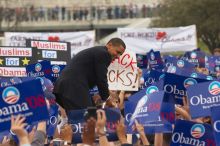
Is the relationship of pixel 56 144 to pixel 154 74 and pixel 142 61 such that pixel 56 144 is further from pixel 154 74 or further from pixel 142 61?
pixel 142 61

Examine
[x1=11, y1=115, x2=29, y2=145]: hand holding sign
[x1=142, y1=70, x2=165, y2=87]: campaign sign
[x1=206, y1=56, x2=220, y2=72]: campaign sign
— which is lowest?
[x1=11, y1=115, x2=29, y2=145]: hand holding sign

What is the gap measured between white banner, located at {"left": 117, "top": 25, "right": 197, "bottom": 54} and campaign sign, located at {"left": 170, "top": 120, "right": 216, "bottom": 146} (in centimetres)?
1800

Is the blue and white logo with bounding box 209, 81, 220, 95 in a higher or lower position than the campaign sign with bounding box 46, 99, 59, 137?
higher

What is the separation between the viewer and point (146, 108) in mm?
7266

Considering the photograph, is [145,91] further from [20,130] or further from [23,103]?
[20,130]

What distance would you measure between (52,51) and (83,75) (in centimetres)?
632

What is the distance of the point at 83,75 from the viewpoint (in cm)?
939

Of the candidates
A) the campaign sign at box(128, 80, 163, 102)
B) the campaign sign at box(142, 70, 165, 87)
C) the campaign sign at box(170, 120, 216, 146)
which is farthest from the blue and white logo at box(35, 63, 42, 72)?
the campaign sign at box(170, 120, 216, 146)

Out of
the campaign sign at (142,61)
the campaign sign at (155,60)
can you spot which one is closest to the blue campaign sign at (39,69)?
the campaign sign at (155,60)

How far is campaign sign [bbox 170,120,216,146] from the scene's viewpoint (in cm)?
701

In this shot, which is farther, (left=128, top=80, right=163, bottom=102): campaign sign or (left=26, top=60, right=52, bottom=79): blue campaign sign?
(left=26, top=60, right=52, bottom=79): blue campaign sign

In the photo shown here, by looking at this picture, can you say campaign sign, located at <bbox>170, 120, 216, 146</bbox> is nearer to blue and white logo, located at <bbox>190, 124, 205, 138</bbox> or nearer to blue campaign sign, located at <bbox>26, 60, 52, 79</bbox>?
blue and white logo, located at <bbox>190, 124, 205, 138</bbox>

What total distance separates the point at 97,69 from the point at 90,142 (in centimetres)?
329

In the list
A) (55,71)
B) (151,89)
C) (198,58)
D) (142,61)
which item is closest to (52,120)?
(151,89)
